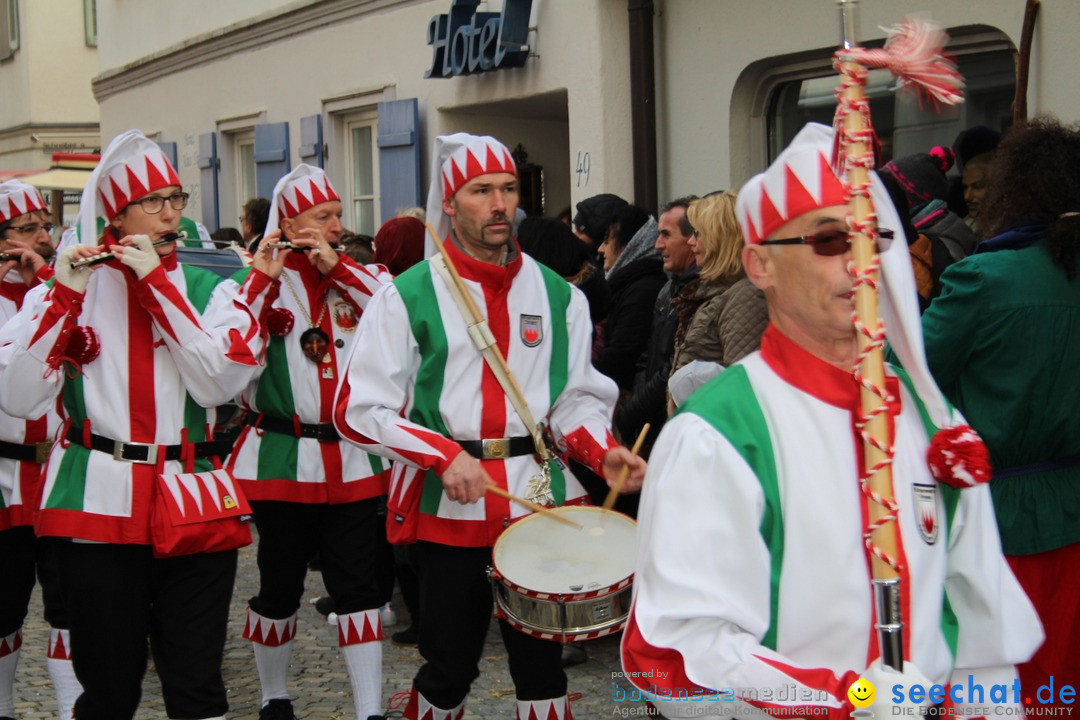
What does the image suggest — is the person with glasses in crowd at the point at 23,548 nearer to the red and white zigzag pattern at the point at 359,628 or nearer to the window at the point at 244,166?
the red and white zigzag pattern at the point at 359,628

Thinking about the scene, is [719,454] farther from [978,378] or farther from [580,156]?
[580,156]

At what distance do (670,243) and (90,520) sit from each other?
2.78m

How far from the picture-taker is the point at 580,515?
408 cm

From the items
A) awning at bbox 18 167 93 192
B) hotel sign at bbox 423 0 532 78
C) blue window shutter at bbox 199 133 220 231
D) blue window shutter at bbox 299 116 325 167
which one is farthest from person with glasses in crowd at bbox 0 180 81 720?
awning at bbox 18 167 93 192

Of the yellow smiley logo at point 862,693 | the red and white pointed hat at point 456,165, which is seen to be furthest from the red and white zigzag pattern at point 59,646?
the yellow smiley logo at point 862,693

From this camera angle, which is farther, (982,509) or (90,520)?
(90,520)

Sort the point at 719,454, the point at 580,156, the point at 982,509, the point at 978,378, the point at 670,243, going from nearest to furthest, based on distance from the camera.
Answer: the point at 719,454 < the point at 982,509 < the point at 978,378 < the point at 670,243 < the point at 580,156

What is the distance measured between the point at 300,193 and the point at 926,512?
3.89m

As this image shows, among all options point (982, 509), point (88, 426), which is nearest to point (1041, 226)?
point (982, 509)

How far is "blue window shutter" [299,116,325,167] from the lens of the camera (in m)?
13.6

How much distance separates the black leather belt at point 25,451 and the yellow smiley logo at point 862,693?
400cm

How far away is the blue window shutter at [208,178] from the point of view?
16.1 m

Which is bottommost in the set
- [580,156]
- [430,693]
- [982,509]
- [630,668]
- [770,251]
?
[430,693]

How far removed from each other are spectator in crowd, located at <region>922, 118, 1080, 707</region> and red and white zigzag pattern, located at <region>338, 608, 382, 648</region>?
8.58 feet
